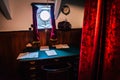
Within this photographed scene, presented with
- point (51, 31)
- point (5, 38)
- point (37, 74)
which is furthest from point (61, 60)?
point (5, 38)

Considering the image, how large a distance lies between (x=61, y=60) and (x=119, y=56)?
224 cm

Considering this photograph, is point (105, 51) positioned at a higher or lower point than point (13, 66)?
higher

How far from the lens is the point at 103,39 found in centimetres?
77

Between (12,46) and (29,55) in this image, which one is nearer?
(29,55)

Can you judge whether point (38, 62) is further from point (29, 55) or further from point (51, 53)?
point (51, 53)

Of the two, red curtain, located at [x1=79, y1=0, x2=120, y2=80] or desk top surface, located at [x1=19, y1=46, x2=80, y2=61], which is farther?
desk top surface, located at [x1=19, y1=46, x2=80, y2=61]

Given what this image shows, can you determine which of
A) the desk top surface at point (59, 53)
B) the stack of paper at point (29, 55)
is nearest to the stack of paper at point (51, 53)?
the desk top surface at point (59, 53)

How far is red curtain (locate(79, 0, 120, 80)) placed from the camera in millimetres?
727

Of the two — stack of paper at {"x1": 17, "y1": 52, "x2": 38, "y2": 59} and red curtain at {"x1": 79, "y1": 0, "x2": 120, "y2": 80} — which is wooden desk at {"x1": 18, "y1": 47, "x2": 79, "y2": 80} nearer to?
stack of paper at {"x1": 17, "y1": 52, "x2": 38, "y2": 59}

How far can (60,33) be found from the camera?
352cm

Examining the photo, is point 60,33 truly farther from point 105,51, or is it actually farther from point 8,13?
point 105,51

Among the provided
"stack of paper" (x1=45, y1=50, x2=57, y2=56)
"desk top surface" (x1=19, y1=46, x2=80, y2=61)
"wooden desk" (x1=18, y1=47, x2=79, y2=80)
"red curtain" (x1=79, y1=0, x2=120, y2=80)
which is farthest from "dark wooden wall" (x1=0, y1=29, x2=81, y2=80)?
"red curtain" (x1=79, y1=0, x2=120, y2=80)

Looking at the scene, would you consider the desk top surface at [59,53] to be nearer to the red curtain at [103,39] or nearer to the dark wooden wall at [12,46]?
the dark wooden wall at [12,46]

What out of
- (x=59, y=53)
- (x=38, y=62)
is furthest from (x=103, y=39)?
(x=59, y=53)
